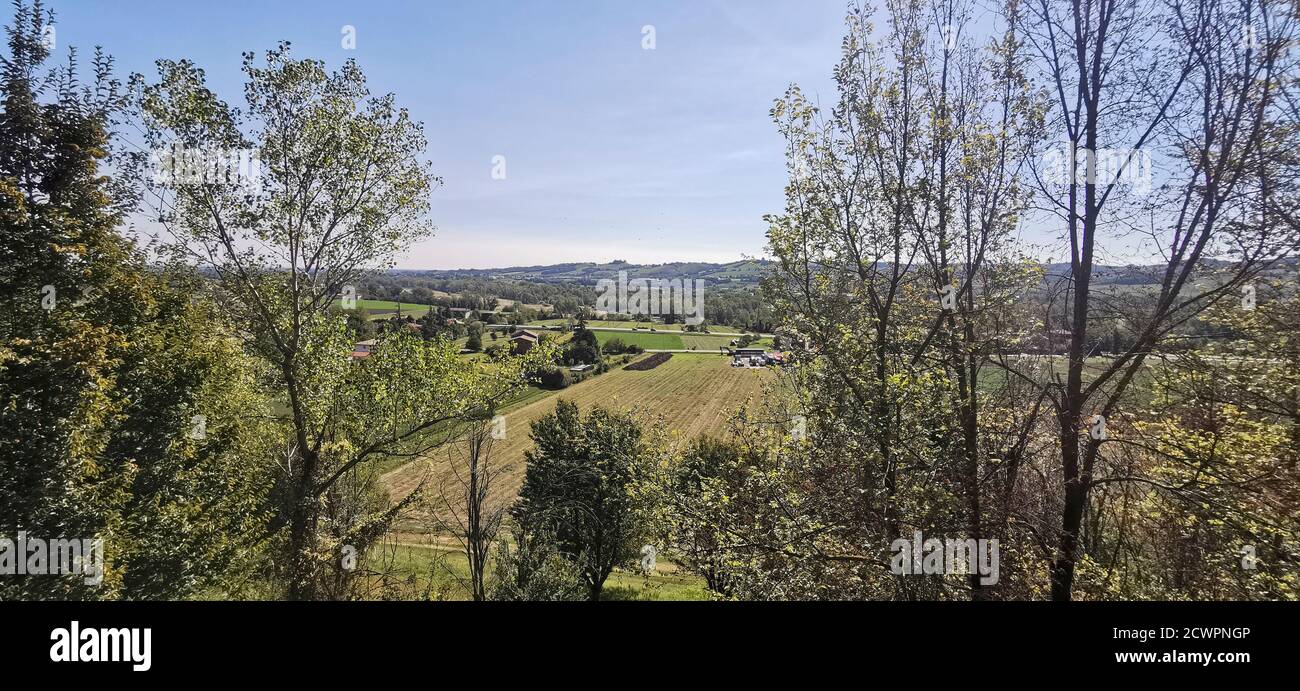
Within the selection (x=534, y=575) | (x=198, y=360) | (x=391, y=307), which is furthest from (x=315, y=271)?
(x=391, y=307)

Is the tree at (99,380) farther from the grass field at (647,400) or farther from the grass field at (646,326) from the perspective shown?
the grass field at (646,326)

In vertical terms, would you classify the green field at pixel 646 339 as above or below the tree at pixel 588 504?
above

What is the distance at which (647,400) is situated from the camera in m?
47.3

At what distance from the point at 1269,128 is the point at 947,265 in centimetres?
364

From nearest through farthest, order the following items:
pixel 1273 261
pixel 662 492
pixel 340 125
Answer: pixel 1273 261 < pixel 662 492 < pixel 340 125

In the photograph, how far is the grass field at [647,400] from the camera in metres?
33.6

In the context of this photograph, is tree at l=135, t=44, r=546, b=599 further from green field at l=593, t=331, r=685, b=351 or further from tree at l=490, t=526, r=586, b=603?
green field at l=593, t=331, r=685, b=351

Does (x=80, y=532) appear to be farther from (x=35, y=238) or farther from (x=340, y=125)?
(x=340, y=125)

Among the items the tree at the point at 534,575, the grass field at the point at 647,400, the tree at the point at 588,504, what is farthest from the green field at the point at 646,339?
the tree at the point at 534,575

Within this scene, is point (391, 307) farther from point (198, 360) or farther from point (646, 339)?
point (198, 360)

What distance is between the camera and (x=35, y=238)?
782cm

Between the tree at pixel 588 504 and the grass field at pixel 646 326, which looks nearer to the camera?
the tree at pixel 588 504
